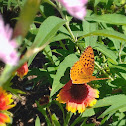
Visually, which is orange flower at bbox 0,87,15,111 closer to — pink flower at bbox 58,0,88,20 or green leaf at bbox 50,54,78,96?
green leaf at bbox 50,54,78,96

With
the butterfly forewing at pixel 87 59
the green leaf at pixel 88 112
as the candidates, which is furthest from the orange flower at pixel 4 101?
the green leaf at pixel 88 112

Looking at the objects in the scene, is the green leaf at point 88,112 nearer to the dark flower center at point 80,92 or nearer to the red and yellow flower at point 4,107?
the dark flower center at point 80,92

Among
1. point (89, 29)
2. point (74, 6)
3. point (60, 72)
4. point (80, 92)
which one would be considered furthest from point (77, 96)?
point (74, 6)

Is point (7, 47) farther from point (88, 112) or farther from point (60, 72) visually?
point (88, 112)

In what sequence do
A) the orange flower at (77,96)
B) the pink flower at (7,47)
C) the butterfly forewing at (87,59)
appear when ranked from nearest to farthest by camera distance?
the pink flower at (7,47), the butterfly forewing at (87,59), the orange flower at (77,96)

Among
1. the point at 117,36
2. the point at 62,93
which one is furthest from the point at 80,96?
the point at 117,36

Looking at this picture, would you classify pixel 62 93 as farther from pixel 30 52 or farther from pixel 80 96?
pixel 30 52

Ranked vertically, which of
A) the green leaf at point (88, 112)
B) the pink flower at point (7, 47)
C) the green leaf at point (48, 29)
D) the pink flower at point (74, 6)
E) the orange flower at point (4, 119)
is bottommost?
the green leaf at point (88, 112)
